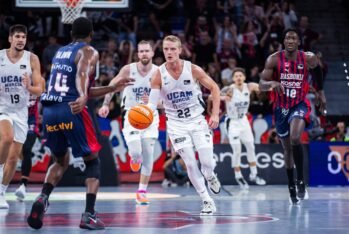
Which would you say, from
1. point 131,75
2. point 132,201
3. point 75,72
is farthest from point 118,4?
point 75,72

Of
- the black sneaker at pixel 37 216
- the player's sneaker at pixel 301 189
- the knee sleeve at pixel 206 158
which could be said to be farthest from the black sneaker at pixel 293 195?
the black sneaker at pixel 37 216

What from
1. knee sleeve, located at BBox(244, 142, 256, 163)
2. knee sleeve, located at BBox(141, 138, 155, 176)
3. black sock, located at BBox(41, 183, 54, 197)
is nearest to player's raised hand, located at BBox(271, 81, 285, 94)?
knee sleeve, located at BBox(141, 138, 155, 176)

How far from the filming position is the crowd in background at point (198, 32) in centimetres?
2059

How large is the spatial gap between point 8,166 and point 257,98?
943cm

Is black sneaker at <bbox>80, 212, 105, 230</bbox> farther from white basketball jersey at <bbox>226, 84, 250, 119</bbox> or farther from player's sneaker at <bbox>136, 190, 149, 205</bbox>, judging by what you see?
white basketball jersey at <bbox>226, 84, 250, 119</bbox>

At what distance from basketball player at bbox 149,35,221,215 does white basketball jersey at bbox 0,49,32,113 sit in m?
2.29

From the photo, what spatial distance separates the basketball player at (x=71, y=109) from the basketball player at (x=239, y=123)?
29.2 ft

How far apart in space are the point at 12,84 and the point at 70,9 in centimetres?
457

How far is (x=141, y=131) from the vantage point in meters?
12.7

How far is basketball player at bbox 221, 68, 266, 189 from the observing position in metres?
17.7

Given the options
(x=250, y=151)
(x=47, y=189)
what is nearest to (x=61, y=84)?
(x=47, y=189)

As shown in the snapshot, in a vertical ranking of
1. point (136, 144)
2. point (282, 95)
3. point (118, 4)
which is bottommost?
point (136, 144)

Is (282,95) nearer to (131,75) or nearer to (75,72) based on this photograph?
(131,75)

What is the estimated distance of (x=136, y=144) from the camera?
499 inches
